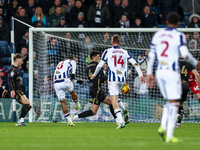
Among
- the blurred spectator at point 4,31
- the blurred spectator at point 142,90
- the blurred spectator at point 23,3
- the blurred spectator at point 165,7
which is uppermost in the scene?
the blurred spectator at point 23,3

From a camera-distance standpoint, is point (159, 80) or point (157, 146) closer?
point (157, 146)

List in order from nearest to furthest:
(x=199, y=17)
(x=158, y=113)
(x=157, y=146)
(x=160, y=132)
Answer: (x=157, y=146)
(x=160, y=132)
(x=158, y=113)
(x=199, y=17)

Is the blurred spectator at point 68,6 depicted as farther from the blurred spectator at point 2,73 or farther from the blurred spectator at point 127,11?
the blurred spectator at point 2,73

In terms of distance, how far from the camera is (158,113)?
596 inches

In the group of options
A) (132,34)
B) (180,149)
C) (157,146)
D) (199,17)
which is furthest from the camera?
Answer: (199,17)

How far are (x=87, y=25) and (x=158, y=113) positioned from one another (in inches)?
215

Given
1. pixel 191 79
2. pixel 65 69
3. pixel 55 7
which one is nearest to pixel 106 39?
pixel 55 7

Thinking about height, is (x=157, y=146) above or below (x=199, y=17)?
below

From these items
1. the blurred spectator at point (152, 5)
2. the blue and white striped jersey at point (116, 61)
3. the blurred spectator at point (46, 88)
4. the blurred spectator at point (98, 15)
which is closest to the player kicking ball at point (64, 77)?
the blue and white striped jersey at point (116, 61)

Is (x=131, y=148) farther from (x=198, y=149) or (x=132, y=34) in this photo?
(x=132, y=34)

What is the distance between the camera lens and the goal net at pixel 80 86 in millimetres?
15180

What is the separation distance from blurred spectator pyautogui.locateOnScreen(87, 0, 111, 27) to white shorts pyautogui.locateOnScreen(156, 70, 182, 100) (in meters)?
11.9

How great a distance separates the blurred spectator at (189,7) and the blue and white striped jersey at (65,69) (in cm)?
845

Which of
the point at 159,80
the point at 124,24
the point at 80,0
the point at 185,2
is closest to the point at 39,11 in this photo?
the point at 80,0
